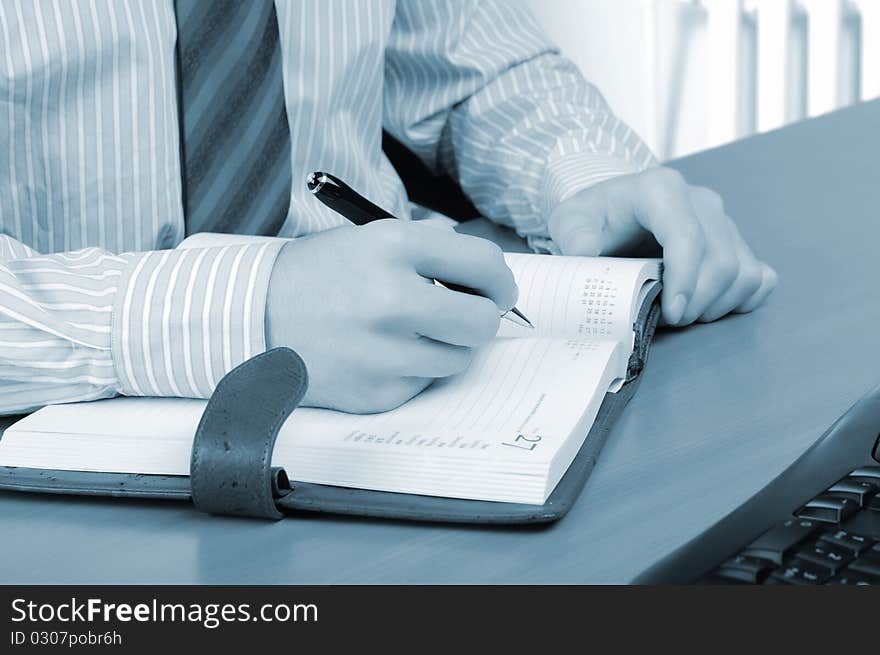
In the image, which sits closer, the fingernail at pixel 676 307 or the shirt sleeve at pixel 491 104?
the fingernail at pixel 676 307

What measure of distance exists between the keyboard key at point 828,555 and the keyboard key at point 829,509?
2 centimetres

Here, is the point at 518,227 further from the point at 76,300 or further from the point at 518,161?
the point at 76,300

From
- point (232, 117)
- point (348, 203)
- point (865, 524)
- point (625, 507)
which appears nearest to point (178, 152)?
point (232, 117)

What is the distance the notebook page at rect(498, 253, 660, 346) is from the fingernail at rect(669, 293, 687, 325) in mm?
24

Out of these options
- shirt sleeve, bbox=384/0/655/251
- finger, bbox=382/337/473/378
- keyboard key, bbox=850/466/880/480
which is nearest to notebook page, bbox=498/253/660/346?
finger, bbox=382/337/473/378

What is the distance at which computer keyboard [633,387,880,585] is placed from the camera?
416mm

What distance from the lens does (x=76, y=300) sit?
2.18 feet

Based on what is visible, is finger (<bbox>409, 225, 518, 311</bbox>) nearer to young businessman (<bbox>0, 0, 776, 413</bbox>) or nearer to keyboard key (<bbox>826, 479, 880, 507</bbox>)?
young businessman (<bbox>0, 0, 776, 413</bbox>)

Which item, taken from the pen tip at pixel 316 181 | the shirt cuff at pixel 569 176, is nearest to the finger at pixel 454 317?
the pen tip at pixel 316 181

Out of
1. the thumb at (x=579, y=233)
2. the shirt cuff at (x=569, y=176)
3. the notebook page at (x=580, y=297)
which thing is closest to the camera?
the notebook page at (x=580, y=297)

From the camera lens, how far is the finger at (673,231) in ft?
2.49

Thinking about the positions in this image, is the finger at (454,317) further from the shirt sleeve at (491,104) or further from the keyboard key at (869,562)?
the shirt sleeve at (491,104)

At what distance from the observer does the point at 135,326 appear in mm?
650

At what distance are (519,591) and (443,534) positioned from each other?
0.07m
